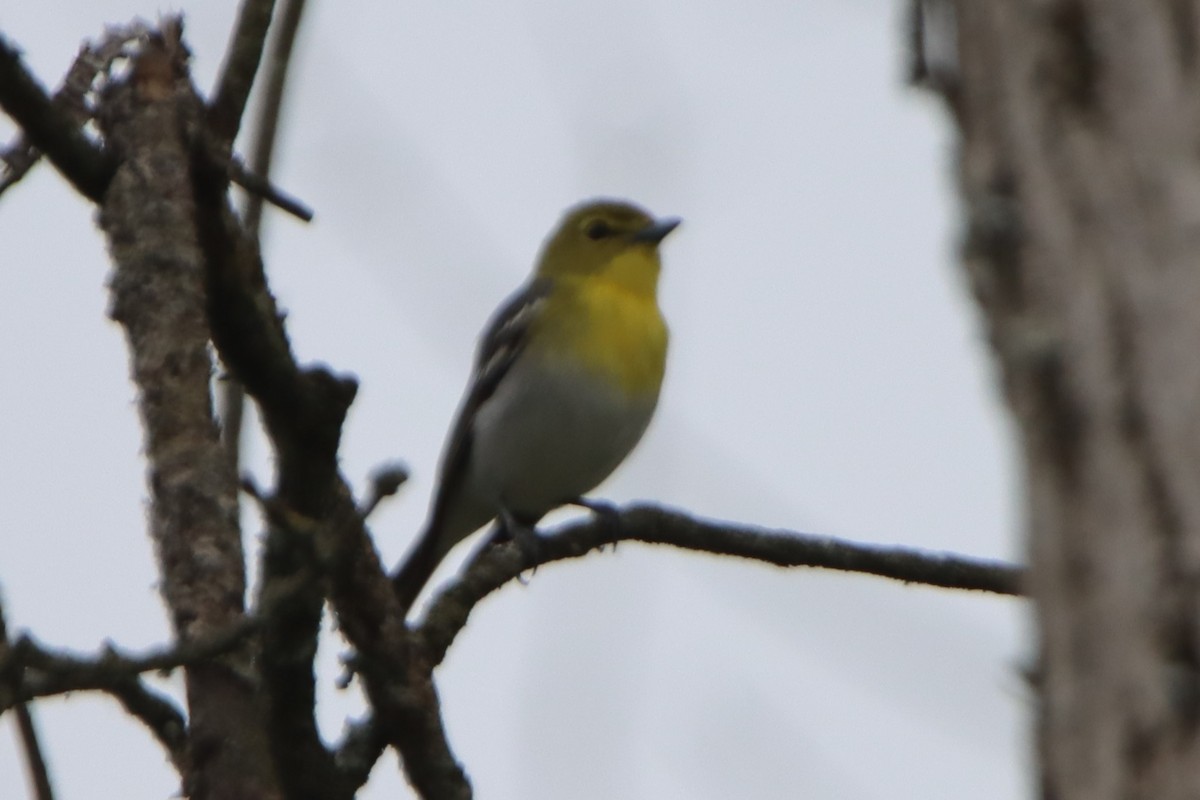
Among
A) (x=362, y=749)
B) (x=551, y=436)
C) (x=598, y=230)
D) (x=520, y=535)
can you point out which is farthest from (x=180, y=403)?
(x=598, y=230)

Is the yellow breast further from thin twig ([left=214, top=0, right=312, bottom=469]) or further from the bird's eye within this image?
thin twig ([left=214, top=0, right=312, bottom=469])

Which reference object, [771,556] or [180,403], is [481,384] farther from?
[180,403]

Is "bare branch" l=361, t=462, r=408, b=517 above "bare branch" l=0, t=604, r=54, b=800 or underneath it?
above

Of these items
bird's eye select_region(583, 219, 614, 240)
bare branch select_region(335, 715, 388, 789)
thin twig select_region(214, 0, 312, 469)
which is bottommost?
bare branch select_region(335, 715, 388, 789)

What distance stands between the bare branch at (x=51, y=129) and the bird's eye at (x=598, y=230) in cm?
483

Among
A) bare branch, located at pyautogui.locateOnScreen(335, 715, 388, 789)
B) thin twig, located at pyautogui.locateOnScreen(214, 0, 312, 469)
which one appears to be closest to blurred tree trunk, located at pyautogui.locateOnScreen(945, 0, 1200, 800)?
bare branch, located at pyautogui.locateOnScreen(335, 715, 388, 789)

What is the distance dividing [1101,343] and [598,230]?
719 centimetres

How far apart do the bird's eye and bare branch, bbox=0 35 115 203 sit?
4826 millimetres

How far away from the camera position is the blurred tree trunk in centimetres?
159

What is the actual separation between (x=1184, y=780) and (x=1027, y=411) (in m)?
0.38

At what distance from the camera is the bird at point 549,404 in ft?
25.0

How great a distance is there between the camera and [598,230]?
346 inches

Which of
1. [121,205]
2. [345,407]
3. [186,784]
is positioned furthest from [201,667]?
[121,205]

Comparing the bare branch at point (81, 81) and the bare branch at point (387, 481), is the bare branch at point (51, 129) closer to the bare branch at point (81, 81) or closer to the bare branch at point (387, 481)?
the bare branch at point (81, 81)
